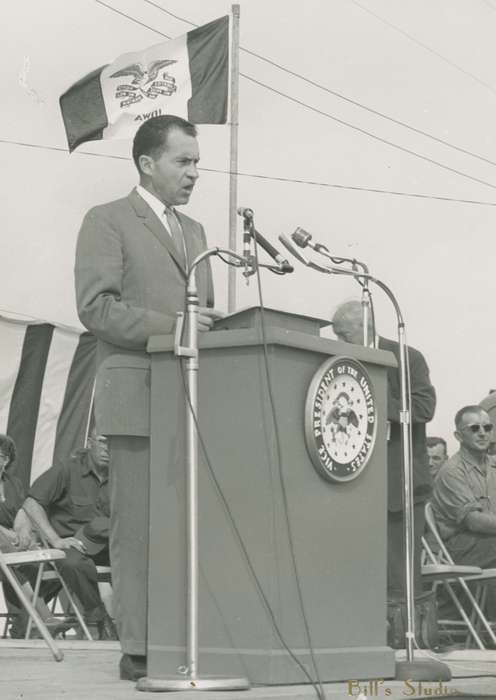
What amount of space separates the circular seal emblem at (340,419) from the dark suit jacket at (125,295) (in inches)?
20.1

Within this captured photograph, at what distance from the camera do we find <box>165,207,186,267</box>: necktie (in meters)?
4.05

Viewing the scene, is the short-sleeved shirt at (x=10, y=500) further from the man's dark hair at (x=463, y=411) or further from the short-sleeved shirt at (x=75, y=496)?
the man's dark hair at (x=463, y=411)

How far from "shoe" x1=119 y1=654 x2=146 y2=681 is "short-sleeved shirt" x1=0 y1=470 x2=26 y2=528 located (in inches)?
189

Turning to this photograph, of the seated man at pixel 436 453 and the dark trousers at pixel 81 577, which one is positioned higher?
the seated man at pixel 436 453

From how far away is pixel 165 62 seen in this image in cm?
1141

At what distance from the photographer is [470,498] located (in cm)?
810

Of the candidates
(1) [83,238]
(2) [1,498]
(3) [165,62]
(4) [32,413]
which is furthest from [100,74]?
(1) [83,238]

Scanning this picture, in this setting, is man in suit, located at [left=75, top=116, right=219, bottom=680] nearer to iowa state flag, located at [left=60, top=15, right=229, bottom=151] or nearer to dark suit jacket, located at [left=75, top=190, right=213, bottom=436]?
dark suit jacket, located at [left=75, top=190, right=213, bottom=436]

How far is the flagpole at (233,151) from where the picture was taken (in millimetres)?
10945

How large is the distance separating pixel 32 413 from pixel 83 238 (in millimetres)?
7086

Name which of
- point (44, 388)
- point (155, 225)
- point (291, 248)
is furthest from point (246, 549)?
point (44, 388)

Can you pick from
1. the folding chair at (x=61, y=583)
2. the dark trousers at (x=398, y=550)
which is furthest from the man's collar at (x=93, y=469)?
the dark trousers at (x=398, y=550)

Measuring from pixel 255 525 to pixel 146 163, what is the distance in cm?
126

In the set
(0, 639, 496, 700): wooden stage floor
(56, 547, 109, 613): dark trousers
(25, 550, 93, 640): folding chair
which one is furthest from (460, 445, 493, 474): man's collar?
(0, 639, 496, 700): wooden stage floor
